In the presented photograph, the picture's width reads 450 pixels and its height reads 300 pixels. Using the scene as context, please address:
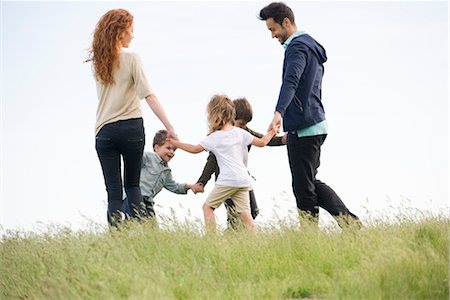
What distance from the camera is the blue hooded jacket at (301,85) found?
980 cm

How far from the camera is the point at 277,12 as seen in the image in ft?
33.2

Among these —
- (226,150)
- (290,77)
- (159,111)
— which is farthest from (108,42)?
(290,77)

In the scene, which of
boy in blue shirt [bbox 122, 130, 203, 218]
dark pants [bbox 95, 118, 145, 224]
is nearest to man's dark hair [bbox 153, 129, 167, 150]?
boy in blue shirt [bbox 122, 130, 203, 218]

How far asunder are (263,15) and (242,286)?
12.1ft

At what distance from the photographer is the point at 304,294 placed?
760cm

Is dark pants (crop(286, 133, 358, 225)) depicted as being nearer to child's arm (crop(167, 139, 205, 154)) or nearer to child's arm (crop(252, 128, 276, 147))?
child's arm (crop(252, 128, 276, 147))

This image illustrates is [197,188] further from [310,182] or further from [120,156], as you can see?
[310,182]

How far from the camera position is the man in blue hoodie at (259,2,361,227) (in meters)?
9.90

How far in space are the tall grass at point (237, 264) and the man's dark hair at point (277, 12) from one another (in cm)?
236

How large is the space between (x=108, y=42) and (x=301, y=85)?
85.1 inches

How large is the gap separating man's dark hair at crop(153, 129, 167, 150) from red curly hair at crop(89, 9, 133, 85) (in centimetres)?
168

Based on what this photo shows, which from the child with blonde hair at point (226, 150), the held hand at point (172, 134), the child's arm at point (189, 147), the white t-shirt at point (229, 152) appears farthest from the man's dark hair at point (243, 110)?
the held hand at point (172, 134)

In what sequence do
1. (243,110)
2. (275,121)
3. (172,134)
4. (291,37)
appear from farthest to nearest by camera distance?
(243,110)
(291,37)
(172,134)
(275,121)

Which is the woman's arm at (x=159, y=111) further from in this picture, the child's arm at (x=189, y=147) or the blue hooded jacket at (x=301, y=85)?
the blue hooded jacket at (x=301, y=85)
